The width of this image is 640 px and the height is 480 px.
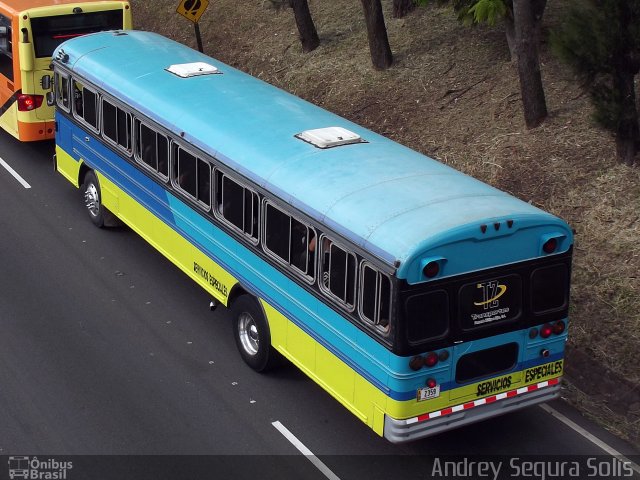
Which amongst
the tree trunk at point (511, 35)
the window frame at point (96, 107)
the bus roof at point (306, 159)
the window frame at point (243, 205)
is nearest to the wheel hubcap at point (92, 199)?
the window frame at point (96, 107)

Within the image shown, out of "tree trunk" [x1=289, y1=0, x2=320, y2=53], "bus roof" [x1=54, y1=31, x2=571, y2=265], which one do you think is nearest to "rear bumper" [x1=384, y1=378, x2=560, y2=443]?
"bus roof" [x1=54, y1=31, x2=571, y2=265]

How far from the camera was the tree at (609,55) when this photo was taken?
42.7ft

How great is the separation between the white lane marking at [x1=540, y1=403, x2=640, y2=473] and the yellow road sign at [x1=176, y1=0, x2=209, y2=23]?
35.5 ft

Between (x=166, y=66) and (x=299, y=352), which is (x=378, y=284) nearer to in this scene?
(x=299, y=352)

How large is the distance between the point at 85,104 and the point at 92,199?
1.43 meters

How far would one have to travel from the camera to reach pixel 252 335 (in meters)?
11.3

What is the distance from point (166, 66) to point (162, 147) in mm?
1543

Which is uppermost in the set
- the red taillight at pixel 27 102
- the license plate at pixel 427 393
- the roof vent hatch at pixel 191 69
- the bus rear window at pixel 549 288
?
the roof vent hatch at pixel 191 69

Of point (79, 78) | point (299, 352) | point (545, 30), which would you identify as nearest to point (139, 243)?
point (79, 78)

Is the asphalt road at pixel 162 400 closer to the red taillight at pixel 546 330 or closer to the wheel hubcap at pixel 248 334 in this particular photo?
the wheel hubcap at pixel 248 334

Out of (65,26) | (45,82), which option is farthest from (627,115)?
(65,26)

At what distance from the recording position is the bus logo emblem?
8.97 m

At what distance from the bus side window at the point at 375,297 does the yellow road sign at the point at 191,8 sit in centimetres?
1090

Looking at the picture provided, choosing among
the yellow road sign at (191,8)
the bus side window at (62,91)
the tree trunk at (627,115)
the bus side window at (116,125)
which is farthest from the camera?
the yellow road sign at (191,8)
